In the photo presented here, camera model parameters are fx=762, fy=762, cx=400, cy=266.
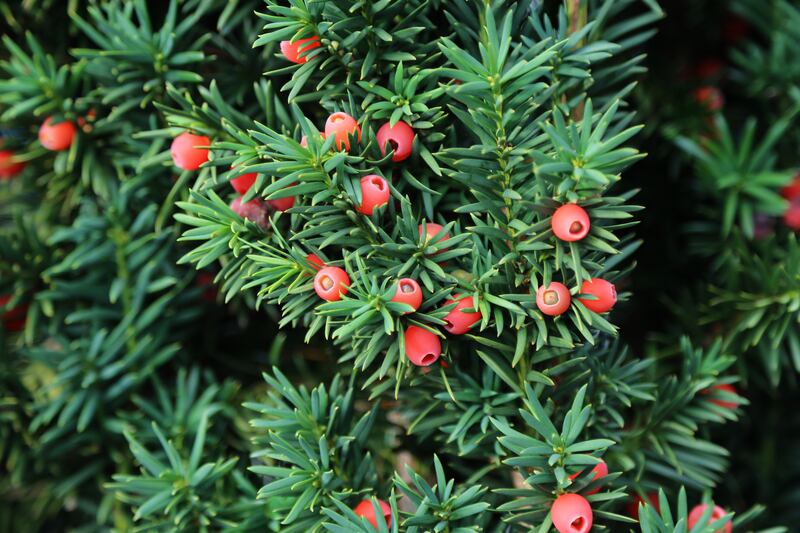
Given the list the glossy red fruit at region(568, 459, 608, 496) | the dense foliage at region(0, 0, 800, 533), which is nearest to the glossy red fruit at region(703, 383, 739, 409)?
the dense foliage at region(0, 0, 800, 533)

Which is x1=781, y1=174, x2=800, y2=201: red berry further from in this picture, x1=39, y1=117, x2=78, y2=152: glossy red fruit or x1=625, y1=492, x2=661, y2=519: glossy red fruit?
x1=39, y1=117, x2=78, y2=152: glossy red fruit

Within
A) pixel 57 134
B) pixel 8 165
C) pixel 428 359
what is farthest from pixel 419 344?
pixel 8 165

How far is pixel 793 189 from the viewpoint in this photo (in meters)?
0.80

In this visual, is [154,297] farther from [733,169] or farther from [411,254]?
[733,169]

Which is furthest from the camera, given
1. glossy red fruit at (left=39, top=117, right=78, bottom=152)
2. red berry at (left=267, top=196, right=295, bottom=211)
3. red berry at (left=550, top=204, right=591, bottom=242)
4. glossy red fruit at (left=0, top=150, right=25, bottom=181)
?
glossy red fruit at (left=0, top=150, right=25, bottom=181)

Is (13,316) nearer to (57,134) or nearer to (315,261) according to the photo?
(57,134)

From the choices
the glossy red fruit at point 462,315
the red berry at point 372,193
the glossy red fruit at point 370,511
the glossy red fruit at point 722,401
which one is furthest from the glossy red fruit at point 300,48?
the glossy red fruit at point 722,401

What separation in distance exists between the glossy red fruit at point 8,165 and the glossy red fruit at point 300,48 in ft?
1.31

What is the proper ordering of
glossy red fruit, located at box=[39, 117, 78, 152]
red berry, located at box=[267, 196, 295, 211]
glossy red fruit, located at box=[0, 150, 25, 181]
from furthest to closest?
1. glossy red fruit, located at box=[0, 150, 25, 181]
2. glossy red fruit, located at box=[39, 117, 78, 152]
3. red berry, located at box=[267, 196, 295, 211]

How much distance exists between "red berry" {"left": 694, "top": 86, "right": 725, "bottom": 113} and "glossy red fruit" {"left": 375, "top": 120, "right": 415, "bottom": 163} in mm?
440

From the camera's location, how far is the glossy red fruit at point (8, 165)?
0.82m

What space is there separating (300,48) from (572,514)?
1.26 feet

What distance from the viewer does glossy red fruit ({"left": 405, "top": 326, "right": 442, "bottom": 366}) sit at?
21.5 inches

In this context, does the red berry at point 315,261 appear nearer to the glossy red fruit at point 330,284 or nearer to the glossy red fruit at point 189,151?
the glossy red fruit at point 330,284
